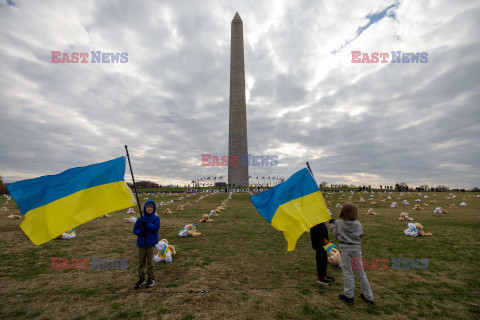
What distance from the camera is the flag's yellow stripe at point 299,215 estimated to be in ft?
16.9

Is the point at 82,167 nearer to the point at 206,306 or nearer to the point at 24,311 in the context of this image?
the point at 24,311

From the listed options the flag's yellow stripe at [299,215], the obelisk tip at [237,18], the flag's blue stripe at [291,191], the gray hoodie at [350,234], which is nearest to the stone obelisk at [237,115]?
the obelisk tip at [237,18]

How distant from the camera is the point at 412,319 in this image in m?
3.93

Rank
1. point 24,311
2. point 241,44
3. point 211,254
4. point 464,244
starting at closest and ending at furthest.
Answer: point 24,311 < point 211,254 < point 464,244 < point 241,44

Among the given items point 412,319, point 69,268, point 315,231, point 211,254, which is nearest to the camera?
point 412,319

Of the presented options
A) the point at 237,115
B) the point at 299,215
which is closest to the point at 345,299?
the point at 299,215

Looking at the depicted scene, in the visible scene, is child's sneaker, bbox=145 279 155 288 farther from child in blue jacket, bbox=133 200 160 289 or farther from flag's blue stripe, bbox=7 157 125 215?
flag's blue stripe, bbox=7 157 125 215

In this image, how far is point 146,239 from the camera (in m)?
5.05

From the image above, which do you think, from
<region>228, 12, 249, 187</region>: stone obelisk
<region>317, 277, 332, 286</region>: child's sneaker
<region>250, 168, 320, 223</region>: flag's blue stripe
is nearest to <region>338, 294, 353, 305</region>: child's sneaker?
<region>317, 277, 332, 286</region>: child's sneaker

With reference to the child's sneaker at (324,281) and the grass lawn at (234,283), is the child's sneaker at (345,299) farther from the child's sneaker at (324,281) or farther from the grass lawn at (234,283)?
the child's sneaker at (324,281)

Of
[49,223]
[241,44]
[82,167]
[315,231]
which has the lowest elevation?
[315,231]

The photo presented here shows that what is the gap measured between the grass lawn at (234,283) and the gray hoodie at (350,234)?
1.11m

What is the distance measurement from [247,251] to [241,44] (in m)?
46.0

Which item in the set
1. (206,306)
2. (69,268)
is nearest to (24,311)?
(69,268)
